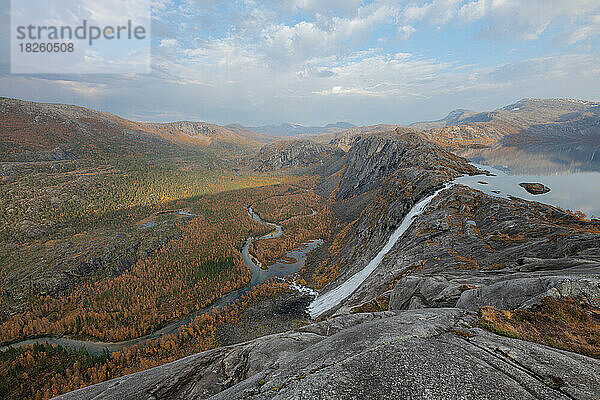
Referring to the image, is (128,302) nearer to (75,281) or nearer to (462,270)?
(75,281)

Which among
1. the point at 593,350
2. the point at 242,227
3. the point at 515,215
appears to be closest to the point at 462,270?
the point at 515,215

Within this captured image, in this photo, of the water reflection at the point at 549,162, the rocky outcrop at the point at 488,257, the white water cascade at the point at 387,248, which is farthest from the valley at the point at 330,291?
the water reflection at the point at 549,162

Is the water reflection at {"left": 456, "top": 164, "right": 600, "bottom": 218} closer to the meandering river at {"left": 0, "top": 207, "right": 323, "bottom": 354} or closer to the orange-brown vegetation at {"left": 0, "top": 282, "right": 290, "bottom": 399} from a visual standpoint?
the orange-brown vegetation at {"left": 0, "top": 282, "right": 290, "bottom": 399}

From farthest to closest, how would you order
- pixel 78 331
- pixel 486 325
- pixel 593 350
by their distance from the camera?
pixel 78 331 < pixel 486 325 < pixel 593 350

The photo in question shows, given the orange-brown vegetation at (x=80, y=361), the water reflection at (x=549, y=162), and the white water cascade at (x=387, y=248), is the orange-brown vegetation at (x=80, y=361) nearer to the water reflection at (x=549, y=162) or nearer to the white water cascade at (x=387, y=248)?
the white water cascade at (x=387, y=248)

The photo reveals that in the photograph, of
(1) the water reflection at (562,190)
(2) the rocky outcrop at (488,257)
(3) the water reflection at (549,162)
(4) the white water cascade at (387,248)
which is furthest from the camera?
(3) the water reflection at (549,162)
